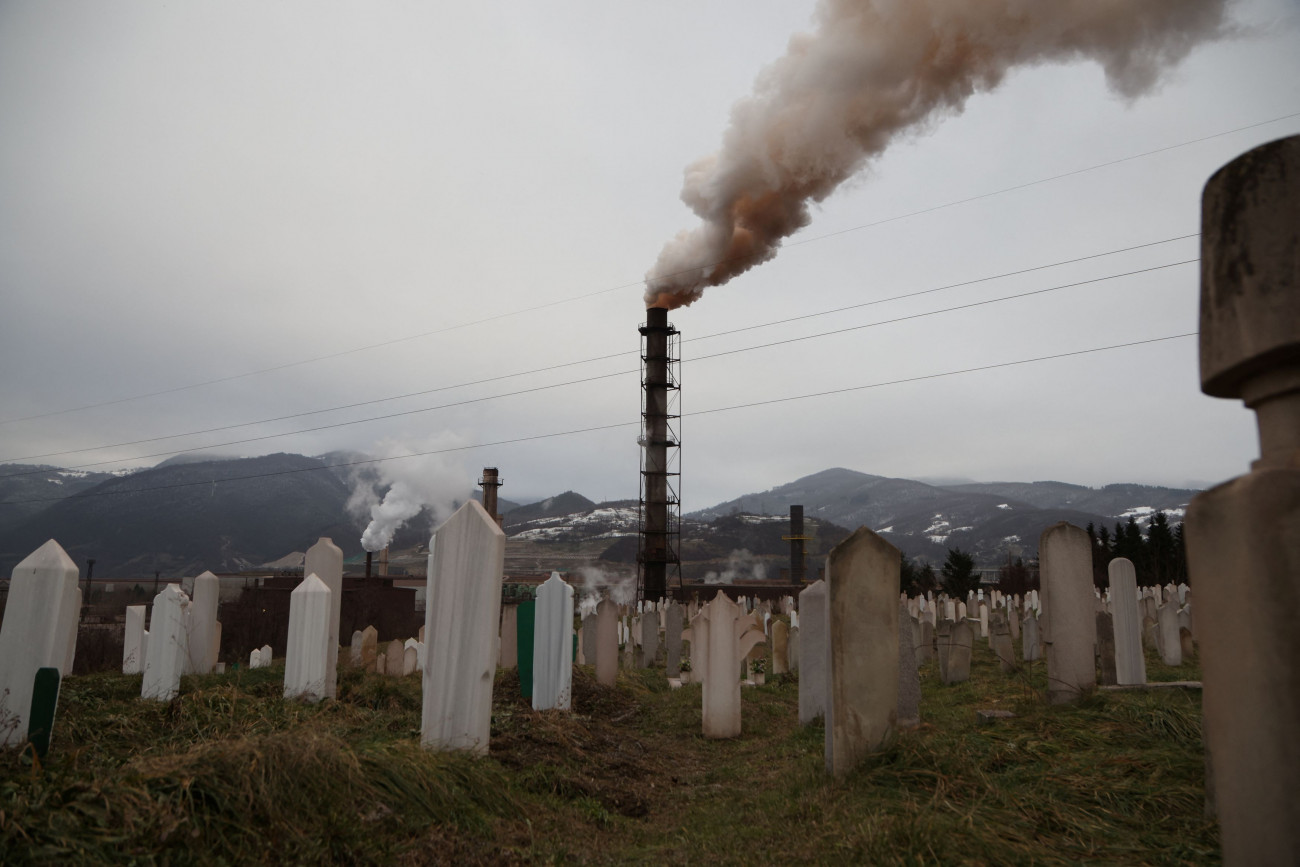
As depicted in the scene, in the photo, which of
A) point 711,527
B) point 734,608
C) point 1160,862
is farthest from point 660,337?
point 711,527

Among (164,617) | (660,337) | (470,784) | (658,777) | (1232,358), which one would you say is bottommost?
(658,777)

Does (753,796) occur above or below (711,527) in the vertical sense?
below

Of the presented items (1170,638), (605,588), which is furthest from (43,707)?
(605,588)

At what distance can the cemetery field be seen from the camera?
9.98 ft

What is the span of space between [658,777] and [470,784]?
215cm

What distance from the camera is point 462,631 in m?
5.29

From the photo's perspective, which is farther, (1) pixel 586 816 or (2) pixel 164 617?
(2) pixel 164 617

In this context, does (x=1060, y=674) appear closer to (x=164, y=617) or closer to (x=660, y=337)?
(x=164, y=617)

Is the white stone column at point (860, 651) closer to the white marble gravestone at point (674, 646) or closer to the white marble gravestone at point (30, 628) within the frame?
the white marble gravestone at point (30, 628)

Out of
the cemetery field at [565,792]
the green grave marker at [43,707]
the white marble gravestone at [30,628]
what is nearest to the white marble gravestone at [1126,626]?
the cemetery field at [565,792]

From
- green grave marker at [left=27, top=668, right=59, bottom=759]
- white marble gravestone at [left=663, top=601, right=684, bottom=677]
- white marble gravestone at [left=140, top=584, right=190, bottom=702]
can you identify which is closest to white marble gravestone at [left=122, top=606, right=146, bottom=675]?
white marble gravestone at [left=140, top=584, right=190, bottom=702]

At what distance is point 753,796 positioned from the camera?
534cm

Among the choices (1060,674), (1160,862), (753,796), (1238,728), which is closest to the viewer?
(1238,728)

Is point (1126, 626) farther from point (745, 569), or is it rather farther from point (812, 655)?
point (745, 569)
